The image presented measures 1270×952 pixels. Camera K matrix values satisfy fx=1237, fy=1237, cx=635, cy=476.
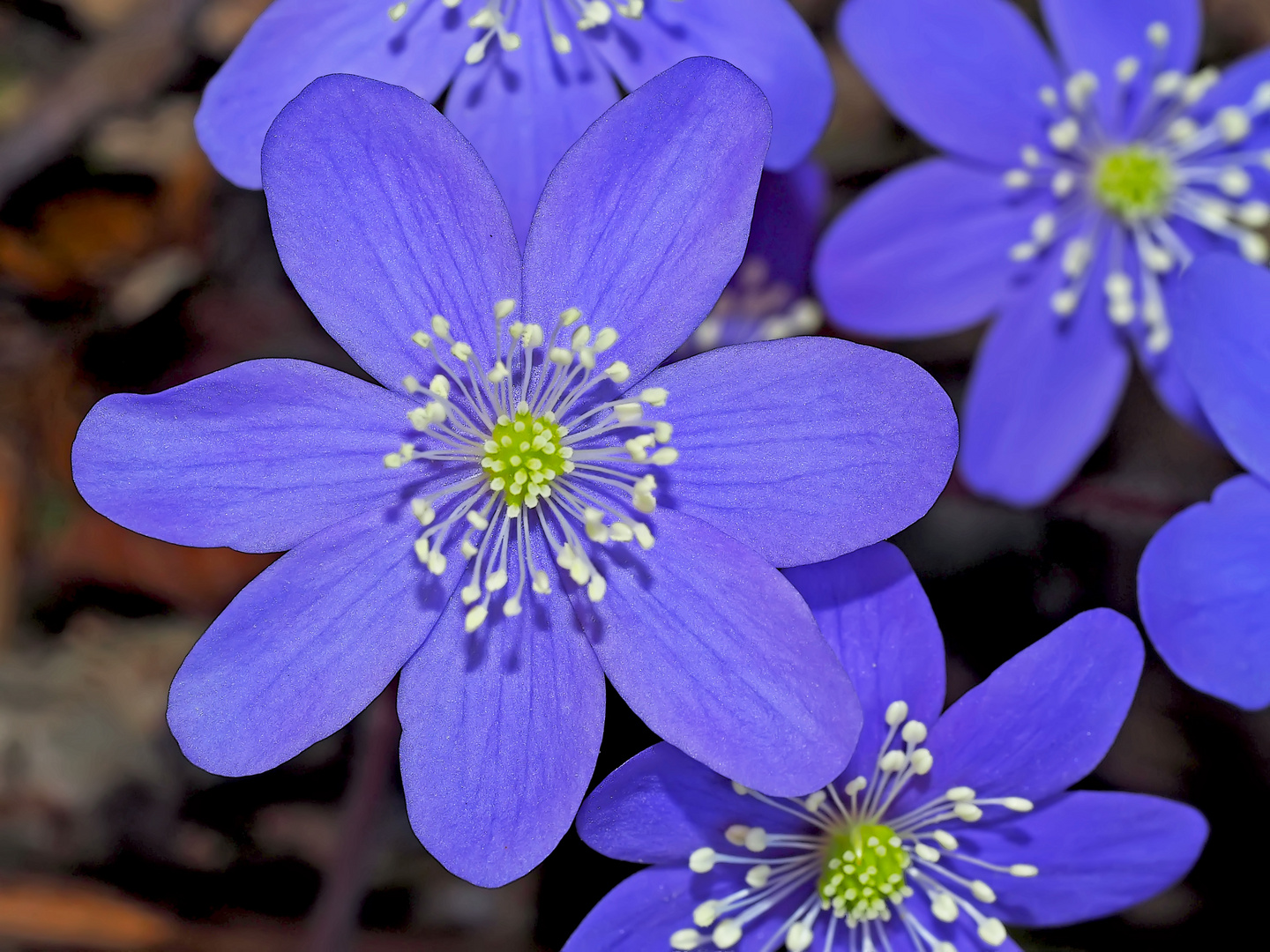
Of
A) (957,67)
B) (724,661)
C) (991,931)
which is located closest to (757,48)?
(957,67)

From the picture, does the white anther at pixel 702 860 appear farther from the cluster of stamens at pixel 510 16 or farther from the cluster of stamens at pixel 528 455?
the cluster of stamens at pixel 510 16

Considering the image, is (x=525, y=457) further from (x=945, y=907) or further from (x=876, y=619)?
(x=945, y=907)

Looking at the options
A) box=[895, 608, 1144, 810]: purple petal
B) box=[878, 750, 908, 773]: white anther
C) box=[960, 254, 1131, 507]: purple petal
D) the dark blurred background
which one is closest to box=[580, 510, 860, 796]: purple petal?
box=[878, 750, 908, 773]: white anther

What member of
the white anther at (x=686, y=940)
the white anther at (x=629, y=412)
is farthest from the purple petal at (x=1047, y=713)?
the white anther at (x=629, y=412)

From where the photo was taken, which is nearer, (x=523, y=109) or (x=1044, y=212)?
(x=523, y=109)

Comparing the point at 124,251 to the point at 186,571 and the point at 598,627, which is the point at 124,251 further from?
A: the point at 598,627

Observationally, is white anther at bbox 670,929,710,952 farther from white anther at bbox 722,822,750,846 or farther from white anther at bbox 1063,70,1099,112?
white anther at bbox 1063,70,1099,112

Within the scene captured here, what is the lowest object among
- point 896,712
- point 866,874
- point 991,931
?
point 991,931
